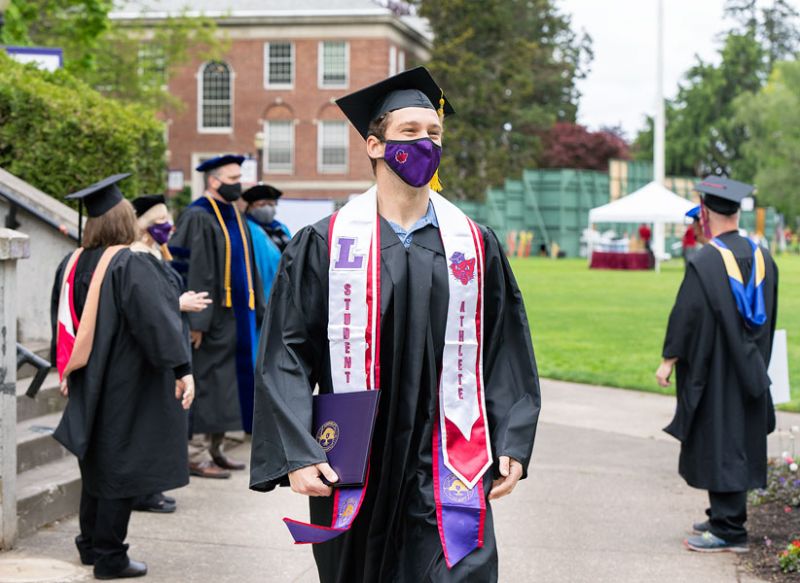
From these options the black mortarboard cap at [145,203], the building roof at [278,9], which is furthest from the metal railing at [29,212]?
the building roof at [278,9]

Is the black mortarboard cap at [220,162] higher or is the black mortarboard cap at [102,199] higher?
the black mortarboard cap at [220,162]

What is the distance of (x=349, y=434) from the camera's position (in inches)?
143

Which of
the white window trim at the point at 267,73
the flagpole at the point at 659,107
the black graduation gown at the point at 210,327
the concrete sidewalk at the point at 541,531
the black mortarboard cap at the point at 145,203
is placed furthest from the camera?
the white window trim at the point at 267,73

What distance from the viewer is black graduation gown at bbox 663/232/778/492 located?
21.7ft

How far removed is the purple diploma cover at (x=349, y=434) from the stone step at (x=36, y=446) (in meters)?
4.00

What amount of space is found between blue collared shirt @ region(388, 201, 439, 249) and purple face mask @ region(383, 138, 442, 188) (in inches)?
4.3

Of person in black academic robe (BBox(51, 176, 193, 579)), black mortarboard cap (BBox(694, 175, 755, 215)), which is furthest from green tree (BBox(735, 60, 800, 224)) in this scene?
person in black academic robe (BBox(51, 176, 193, 579))

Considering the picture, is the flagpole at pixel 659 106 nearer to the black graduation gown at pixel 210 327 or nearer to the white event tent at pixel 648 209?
the white event tent at pixel 648 209

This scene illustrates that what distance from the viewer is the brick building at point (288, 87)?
2232 inches

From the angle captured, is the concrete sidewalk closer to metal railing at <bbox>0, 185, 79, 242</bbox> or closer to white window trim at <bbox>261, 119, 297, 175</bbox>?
metal railing at <bbox>0, 185, 79, 242</bbox>

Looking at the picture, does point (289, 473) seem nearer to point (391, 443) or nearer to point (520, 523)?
point (391, 443)

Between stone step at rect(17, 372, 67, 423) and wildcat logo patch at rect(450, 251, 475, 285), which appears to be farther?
stone step at rect(17, 372, 67, 423)

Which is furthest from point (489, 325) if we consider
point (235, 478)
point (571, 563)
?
point (235, 478)

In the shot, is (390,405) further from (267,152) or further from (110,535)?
(267,152)
